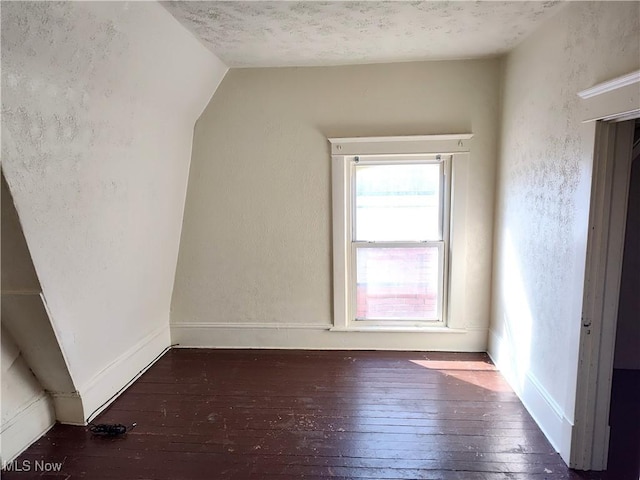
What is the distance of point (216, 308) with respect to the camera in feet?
11.6

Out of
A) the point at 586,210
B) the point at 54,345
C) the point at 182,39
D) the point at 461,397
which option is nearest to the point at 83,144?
the point at 182,39

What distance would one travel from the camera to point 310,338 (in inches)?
139

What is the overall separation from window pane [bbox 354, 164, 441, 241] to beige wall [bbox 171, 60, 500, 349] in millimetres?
282

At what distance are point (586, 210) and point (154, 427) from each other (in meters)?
2.66

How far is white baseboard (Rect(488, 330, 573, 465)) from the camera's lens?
2.08 meters

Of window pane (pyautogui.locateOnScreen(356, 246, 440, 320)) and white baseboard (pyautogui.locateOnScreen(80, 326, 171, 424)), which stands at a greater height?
window pane (pyautogui.locateOnScreen(356, 246, 440, 320))

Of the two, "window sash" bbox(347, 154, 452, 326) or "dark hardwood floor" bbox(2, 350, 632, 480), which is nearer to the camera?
"dark hardwood floor" bbox(2, 350, 632, 480)

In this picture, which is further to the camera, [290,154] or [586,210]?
[290,154]

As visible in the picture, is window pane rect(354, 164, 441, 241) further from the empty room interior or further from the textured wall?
the textured wall

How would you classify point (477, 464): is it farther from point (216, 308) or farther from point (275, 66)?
point (275, 66)

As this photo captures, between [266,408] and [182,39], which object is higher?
[182,39]

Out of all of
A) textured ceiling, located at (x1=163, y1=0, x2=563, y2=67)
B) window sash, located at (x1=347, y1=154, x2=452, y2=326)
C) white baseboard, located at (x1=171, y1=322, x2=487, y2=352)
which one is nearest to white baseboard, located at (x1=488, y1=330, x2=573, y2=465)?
white baseboard, located at (x1=171, y1=322, x2=487, y2=352)

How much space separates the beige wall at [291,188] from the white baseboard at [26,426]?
1.29 meters

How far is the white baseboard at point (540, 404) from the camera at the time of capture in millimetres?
2080
